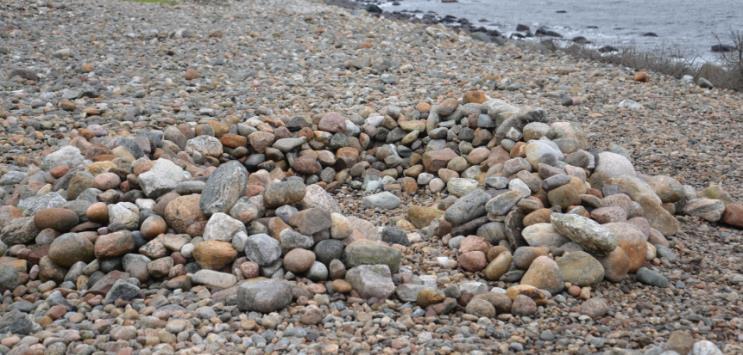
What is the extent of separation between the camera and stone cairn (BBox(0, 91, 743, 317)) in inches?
149

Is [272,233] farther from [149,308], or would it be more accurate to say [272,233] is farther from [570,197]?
[570,197]

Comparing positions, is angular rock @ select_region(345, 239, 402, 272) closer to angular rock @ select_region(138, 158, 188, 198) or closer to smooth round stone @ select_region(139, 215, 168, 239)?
smooth round stone @ select_region(139, 215, 168, 239)

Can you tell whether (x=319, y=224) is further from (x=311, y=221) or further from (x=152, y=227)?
(x=152, y=227)

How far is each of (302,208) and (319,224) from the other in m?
0.41

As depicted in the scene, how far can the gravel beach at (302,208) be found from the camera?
3326mm

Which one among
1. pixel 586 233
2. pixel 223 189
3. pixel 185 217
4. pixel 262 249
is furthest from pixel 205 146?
pixel 586 233

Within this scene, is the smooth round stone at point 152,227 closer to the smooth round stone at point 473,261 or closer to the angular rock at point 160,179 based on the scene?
the angular rock at point 160,179

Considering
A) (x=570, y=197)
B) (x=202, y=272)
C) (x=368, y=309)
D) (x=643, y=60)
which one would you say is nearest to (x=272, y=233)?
(x=202, y=272)

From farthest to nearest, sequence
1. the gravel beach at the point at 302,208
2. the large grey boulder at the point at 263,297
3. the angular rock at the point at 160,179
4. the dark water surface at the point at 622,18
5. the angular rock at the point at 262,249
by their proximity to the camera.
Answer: the dark water surface at the point at 622,18 → the angular rock at the point at 160,179 → the angular rock at the point at 262,249 → the large grey boulder at the point at 263,297 → the gravel beach at the point at 302,208

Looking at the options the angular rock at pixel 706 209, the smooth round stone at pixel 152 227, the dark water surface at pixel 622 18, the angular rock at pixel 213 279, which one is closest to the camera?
the angular rock at pixel 213 279

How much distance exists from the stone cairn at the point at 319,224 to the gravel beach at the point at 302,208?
0.02 meters

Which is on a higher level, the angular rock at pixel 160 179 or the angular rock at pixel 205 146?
the angular rock at pixel 160 179

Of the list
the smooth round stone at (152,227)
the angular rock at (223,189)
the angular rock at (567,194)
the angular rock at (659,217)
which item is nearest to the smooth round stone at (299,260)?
the angular rock at (223,189)

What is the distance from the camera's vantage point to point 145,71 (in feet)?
28.9
